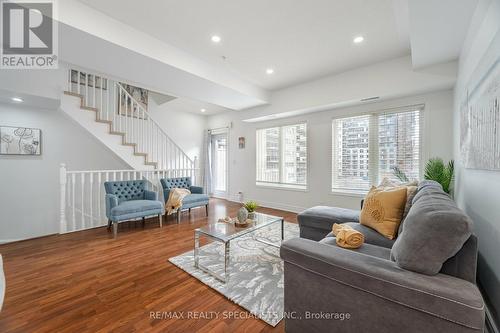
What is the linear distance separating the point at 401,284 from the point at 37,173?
6.04 meters

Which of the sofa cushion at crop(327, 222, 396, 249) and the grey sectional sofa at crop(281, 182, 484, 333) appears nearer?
the grey sectional sofa at crop(281, 182, 484, 333)

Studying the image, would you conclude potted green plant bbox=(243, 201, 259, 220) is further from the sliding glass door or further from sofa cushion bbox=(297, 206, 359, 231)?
the sliding glass door

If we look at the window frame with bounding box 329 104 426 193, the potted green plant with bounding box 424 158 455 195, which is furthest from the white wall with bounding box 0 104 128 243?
the potted green plant with bounding box 424 158 455 195

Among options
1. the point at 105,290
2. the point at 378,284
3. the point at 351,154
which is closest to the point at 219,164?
the point at 351,154

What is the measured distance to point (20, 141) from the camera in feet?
13.5

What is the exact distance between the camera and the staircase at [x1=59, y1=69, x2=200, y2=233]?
4043 mm

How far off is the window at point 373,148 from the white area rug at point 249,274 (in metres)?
2.15

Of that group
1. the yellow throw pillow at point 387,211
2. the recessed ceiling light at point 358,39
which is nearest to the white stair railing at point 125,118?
the recessed ceiling light at point 358,39

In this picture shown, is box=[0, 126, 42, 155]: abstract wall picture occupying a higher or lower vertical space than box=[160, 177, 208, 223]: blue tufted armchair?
higher

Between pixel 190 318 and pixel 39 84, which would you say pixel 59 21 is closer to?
pixel 39 84

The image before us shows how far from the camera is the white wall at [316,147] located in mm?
3482

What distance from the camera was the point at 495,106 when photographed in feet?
4.68

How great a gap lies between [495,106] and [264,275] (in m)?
2.29

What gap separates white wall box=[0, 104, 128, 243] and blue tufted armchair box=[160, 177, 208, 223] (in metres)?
2.01
